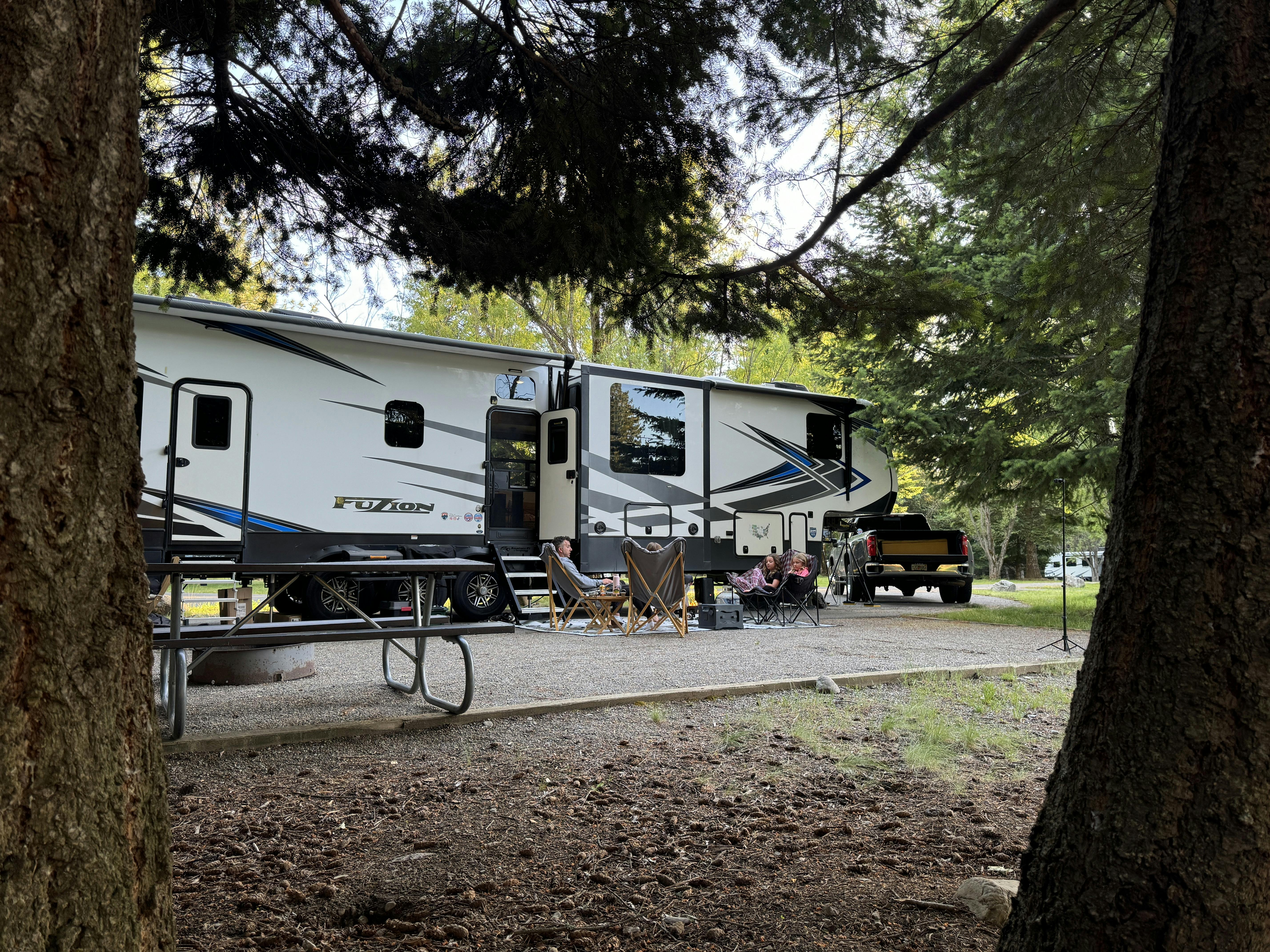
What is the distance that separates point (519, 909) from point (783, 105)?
3.39 metres

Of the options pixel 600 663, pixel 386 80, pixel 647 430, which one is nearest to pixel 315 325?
pixel 647 430

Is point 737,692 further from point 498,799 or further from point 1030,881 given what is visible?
point 1030,881

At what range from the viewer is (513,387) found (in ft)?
33.6

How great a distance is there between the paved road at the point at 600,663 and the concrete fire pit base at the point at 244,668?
2.7 inches

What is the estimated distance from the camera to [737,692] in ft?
17.0

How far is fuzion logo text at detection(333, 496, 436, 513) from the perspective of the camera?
8859 mm

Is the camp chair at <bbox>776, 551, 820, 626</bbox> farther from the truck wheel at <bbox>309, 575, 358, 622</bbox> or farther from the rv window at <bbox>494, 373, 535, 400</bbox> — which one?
the truck wheel at <bbox>309, 575, 358, 622</bbox>

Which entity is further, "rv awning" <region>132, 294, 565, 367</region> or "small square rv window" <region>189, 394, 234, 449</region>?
"small square rv window" <region>189, 394, 234, 449</region>

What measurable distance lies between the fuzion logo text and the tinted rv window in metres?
2.14

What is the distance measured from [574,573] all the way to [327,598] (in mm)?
2414

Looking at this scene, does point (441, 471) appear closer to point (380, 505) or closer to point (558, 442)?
A: point (380, 505)

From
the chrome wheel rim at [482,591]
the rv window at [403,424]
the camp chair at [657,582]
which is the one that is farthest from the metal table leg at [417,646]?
the chrome wheel rim at [482,591]

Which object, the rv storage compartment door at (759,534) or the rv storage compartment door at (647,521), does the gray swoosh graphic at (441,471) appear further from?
the rv storage compartment door at (759,534)

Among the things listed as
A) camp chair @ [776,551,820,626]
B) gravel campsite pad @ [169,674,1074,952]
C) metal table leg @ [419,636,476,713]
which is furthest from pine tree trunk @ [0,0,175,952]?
camp chair @ [776,551,820,626]
